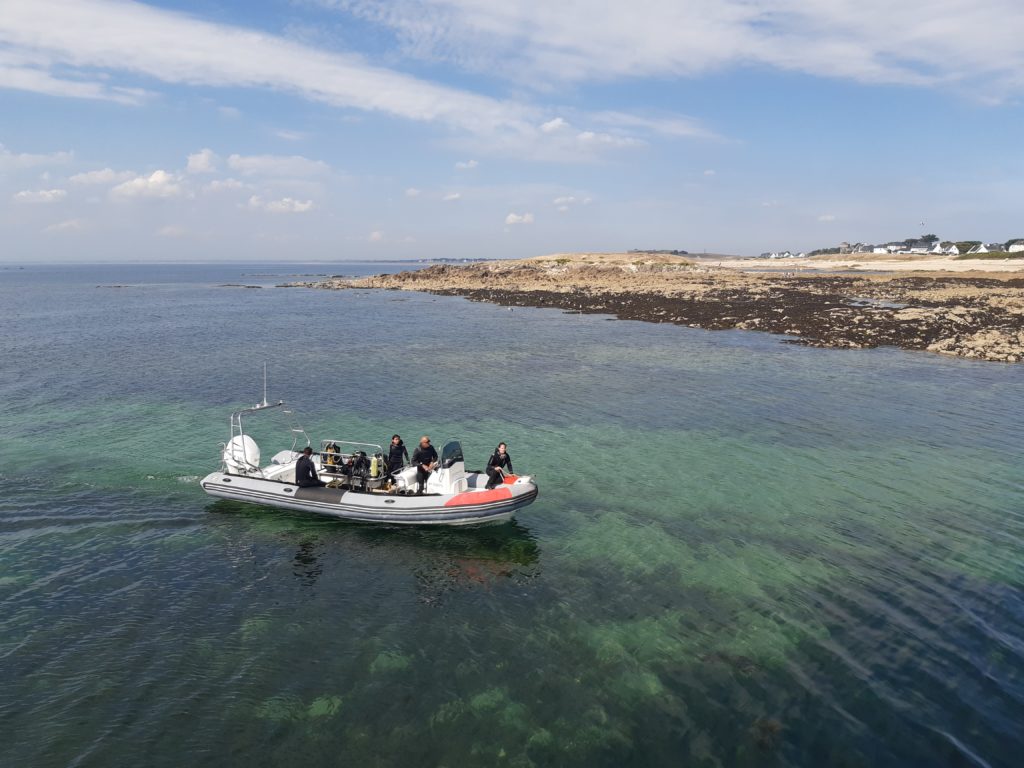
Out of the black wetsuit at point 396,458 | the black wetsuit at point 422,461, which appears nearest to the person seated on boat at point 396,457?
the black wetsuit at point 396,458

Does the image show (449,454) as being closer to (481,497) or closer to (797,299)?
(481,497)

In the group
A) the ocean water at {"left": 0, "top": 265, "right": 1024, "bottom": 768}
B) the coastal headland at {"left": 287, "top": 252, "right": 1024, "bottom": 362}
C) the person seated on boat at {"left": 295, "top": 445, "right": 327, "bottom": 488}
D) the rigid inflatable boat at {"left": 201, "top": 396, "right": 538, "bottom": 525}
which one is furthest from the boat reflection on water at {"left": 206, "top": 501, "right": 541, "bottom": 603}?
the coastal headland at {"left": 287, "top": 252, "right": 1024, "bottom": 362}

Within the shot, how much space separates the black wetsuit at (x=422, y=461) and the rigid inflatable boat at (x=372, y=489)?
197mm

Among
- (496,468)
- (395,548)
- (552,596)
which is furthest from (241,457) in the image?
(552,596)

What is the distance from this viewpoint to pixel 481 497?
14812 millimetres

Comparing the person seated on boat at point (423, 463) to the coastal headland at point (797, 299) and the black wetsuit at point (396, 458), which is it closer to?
the black wetsuit at point (396, 458)

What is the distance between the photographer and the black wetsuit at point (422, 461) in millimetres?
15617

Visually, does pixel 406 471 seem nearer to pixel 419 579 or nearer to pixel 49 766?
pixel 419 579

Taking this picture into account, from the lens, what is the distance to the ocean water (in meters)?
8.87

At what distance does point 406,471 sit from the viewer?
1630cm

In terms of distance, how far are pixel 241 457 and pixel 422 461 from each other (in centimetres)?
515

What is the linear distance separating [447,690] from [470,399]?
1857cm

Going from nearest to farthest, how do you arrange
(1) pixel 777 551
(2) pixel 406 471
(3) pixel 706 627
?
(3) pixel 706 627, (1) pixel 777 551, (2) pixel 406 471

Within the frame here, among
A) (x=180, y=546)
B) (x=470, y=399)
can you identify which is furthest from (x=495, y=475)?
(x=470, y=399)
